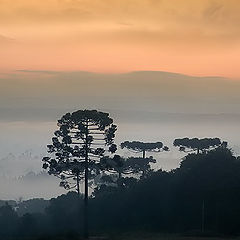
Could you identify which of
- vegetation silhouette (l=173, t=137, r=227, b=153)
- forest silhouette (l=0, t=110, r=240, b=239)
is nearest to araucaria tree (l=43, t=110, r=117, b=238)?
forest silhouette (l=0, t=110, r=240, b=239)

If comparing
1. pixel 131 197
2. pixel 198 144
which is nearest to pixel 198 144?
pixel 198 144

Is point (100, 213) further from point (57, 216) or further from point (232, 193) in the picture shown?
point (232, 193)

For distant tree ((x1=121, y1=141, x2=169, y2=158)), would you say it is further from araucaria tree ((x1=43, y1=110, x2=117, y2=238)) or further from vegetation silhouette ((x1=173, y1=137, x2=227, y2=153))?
araucaria tree ((x1=43, y1=110, x2=117, y2=238))

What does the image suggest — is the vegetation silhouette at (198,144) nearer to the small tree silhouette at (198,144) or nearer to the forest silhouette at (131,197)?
the small tree silhouette at (198,144)

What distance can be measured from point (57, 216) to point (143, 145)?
26.6 meters

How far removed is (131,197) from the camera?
71125mm

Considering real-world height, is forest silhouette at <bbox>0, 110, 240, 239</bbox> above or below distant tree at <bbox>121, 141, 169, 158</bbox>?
below

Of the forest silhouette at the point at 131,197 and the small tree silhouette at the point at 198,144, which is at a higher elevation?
the small tree silhouette at the point at 198,144

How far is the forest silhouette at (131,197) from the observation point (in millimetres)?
A: 59969

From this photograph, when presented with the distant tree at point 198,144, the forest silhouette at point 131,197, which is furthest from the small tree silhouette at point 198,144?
the forest silhouette at point 131,197

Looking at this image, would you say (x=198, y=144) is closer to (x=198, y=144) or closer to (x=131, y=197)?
(x=198, y=144)

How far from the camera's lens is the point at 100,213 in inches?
2869

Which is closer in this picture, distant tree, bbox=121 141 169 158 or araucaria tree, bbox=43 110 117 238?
araucaria tree, bbox=43 110 117 238

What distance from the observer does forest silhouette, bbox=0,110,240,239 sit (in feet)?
197
